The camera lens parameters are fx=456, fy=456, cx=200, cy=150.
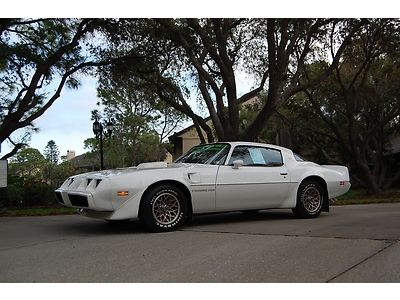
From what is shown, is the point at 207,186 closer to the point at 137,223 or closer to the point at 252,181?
the point at 252,181

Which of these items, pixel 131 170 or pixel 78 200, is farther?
pixel 131 170

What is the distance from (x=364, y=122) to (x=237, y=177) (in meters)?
19.1

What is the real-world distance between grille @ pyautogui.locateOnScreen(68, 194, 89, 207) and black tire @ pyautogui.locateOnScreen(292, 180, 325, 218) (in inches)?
155

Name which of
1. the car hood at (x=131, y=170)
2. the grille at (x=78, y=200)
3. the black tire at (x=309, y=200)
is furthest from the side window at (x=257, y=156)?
the grille at (x=78, y=200)

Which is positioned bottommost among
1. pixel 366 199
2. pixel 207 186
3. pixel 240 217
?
pixel 366 199

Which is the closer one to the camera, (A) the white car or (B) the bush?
(A) the white car

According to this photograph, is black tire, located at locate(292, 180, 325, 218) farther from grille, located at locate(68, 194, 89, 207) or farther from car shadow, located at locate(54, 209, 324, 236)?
grille, located at locate(68, 194, 89, 207)

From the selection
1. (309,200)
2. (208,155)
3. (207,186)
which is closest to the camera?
(207,186)

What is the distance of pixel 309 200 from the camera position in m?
8.70

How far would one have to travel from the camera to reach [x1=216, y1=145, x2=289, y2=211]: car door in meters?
7.66

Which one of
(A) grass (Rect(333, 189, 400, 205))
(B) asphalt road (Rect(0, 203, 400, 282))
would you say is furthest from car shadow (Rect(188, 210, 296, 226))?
(A) grass (Rect(333, 189, 400, 205))

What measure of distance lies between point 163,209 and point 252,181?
1.73 m

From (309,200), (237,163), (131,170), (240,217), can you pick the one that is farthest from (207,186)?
(309,200)

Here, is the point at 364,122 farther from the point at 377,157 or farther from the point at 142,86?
the point at 142,86
